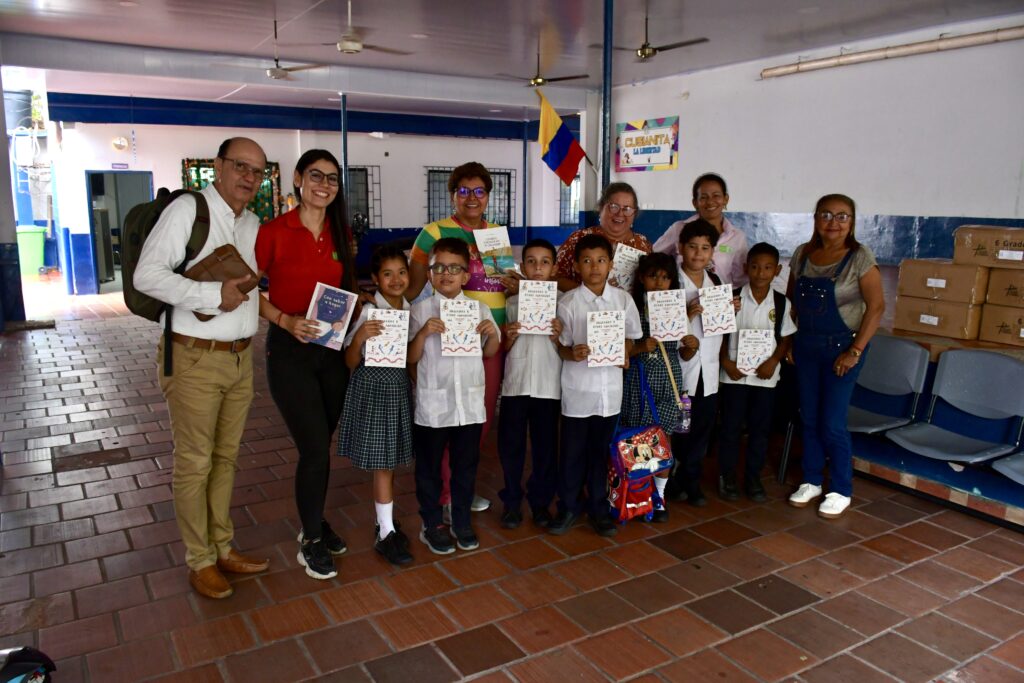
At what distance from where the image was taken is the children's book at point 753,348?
346cm

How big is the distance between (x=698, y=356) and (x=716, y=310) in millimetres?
222

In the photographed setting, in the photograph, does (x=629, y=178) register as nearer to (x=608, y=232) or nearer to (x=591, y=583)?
(x=608, y=232)

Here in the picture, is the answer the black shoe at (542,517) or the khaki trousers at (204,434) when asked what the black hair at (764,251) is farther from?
the khaki trousers at (204,434)

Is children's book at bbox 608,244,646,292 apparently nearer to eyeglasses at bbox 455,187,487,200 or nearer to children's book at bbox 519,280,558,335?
children's book at bbox 519,280,558,335

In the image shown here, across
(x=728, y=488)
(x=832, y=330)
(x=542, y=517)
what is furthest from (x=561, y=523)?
(x=832, y=330)

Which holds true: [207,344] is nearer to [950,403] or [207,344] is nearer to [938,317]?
[950,403]

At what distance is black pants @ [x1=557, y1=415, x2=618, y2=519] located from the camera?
3.17 m

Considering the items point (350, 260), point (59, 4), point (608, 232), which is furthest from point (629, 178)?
point (350, 260)

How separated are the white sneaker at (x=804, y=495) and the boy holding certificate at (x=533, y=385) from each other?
122 centimetres

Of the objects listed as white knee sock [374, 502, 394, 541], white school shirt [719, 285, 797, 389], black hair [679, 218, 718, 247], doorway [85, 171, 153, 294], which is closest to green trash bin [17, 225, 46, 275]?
doorway [85, 171, 153, 294]

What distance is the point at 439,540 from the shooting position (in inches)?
122

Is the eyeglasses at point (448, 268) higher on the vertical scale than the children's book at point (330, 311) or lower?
higher

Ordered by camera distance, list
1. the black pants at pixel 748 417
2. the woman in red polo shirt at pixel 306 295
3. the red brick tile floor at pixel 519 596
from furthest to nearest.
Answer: the black pants at pixel 748 417, the woman in red polo shirt at pixel 306 295, the red brick tile floor at pixel 519 596

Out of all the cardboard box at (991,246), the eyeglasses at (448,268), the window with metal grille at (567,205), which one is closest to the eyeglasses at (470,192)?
the eyeglasses at (448,268)
